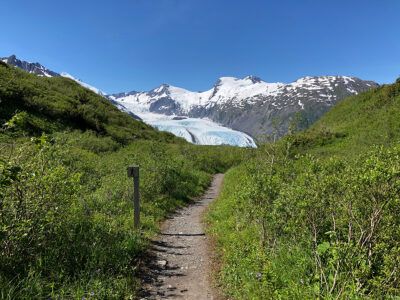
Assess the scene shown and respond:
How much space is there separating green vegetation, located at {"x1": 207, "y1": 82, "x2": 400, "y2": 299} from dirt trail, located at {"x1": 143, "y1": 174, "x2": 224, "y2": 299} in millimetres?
546

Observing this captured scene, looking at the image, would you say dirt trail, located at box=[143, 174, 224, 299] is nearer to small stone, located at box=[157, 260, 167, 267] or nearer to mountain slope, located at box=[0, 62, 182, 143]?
small stone, located at box=[157, 260, 167, 267]

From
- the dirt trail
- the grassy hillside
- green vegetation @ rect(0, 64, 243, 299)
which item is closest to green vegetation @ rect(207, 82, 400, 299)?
the dirt trail

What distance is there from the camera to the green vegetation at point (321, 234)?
3.07 meters

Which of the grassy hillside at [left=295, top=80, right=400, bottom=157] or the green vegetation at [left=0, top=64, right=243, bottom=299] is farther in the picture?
the grassy hillside at [left=295, top=80, right=400, bottom=157]

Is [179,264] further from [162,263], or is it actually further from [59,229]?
[59,229]

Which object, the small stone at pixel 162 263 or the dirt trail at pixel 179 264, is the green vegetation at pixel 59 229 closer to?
the dirt trail at pixel 179 264

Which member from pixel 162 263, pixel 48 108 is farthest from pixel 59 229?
pixel 48 108

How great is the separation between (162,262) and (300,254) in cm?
372

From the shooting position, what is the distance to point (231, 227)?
784cm

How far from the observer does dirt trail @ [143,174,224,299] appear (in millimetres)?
4766

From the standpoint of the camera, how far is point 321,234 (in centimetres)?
477

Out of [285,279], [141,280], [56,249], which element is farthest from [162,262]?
[285,279]

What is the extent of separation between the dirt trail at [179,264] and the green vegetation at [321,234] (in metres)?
0.55

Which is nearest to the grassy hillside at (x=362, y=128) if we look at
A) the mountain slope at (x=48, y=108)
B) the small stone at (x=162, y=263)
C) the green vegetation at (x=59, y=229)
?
the small stone at (x=162, y=263)
